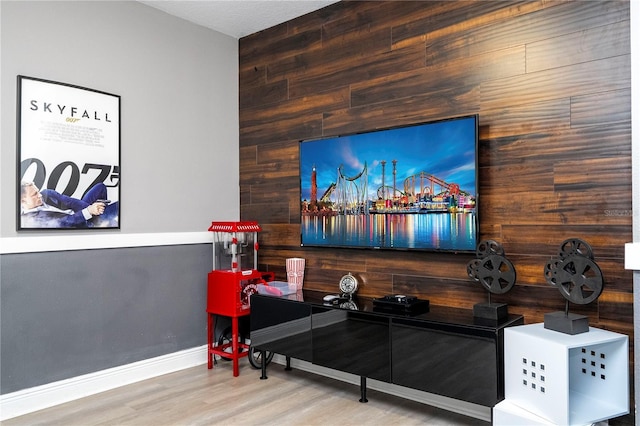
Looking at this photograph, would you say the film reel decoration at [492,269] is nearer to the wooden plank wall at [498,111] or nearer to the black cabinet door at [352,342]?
the wooden plank wall at [498,111]

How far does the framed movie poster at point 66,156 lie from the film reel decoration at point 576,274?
2.74m

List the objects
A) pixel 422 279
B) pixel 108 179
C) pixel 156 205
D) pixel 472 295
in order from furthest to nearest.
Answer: pixel 156 205
pixel 108 179
pixel 422 279
pixel 472 295

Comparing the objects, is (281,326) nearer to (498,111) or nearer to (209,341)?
(209,341)

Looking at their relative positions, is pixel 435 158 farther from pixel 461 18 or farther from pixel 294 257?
pixel 294 257

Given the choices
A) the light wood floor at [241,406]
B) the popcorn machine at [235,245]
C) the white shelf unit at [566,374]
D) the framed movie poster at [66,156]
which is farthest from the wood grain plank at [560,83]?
the framed movie poster at [66,156]

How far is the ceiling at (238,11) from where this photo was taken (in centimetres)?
342

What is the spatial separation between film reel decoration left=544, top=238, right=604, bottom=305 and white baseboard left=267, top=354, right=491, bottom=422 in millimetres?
891

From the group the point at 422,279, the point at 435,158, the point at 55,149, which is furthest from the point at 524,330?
the point at 55,149

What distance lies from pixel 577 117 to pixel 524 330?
1106mm

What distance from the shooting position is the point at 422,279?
293cm

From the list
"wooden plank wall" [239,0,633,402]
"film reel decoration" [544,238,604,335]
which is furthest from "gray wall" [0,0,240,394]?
"film reel decoration" [544,238,604,335]

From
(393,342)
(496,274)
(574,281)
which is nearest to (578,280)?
(574,281)

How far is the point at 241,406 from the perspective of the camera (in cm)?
285

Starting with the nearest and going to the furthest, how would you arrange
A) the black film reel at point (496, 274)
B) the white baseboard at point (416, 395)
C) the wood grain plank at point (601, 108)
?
1. the wood grain plank at point (601, 108)
2. the black film reel at point (496, 274)
3. the white baseboard at point (416, 395)
